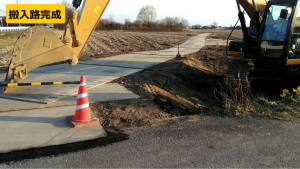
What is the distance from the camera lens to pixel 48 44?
19.6ft

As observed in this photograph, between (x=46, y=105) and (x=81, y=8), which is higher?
(x=81, y=8)

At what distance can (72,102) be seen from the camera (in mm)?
6004

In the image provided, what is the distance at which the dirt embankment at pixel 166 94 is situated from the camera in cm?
540

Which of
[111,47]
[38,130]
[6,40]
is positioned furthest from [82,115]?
[6,40]

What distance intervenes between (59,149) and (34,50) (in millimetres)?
3100

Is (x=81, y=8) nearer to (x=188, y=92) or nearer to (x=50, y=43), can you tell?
(x=50, y=43)

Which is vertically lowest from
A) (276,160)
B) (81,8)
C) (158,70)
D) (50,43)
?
(276,160)

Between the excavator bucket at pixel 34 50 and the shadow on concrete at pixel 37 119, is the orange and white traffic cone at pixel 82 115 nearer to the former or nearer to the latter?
the shadow on concrete at pixel 37 119

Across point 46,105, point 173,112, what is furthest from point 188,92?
point 46,105

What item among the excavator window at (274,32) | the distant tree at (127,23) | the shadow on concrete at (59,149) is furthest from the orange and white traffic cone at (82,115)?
the distant tree at (127,23)

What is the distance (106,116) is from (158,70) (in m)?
5.06

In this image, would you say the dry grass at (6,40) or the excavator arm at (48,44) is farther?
the dry grass at (6,40)

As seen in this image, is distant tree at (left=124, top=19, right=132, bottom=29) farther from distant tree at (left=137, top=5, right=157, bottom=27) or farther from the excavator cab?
the excavator cab

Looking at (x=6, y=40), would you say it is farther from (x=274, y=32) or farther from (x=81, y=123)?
(x=274, y=32)
